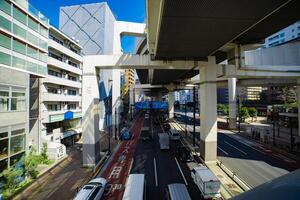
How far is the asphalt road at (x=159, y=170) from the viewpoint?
17.6 m

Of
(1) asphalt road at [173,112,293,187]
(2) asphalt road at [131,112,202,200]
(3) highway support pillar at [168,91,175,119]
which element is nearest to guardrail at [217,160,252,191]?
(1) asphalt road at [173,112,293,187]

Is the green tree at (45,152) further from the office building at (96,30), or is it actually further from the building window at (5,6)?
the office building at (96,30)

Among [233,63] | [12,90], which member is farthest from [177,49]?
[12,90]

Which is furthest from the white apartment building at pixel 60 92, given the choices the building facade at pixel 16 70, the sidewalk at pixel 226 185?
the sidewalk at pixel 226 185

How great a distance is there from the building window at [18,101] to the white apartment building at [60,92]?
27.8 ft

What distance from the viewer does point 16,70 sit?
21125 millimetres

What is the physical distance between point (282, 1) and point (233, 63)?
46.3ft

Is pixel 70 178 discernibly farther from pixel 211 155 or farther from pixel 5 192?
pixel 211 155

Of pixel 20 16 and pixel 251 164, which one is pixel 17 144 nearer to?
pixel 20 16

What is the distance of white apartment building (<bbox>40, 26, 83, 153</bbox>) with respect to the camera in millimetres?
31752

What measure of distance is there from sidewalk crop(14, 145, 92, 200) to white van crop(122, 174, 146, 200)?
18.1 feet

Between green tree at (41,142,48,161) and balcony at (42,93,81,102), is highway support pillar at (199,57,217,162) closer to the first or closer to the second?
green tree at (41,142,48,161)

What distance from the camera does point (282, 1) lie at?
1088cm

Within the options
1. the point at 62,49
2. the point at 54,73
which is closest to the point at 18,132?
the point at 54,73
